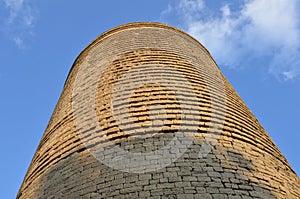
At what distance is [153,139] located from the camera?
16.3 ft

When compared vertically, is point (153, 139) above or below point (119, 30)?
below

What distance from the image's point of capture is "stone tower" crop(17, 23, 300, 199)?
447cm

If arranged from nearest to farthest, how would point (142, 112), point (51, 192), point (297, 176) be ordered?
1. point (51, 192)
2. point (142, 112)
3. point (297, 176)

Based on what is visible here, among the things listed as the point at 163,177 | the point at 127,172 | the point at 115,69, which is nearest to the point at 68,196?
the point at 127,172

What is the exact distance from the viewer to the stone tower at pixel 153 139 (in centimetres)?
447

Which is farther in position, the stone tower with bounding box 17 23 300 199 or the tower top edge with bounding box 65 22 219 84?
the tower top edge with bounding box 65 22 219 84

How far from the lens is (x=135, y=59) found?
6.72 metres

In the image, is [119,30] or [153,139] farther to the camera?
[119,30]

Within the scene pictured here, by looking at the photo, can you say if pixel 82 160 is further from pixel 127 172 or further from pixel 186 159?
pixel 186 159

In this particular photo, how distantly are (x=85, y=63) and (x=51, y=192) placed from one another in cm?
342

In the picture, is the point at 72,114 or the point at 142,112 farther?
the point at 72,114

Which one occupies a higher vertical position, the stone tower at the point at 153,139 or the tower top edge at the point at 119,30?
the tower top edge at the point at 119,30

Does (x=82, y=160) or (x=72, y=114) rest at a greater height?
(x=72, y=114)

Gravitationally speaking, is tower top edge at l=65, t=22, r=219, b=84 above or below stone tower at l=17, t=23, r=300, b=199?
above
